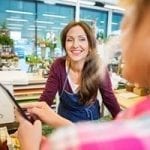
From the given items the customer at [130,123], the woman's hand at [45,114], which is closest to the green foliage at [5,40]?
the woman's hand at [45,114]

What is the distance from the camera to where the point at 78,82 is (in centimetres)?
184

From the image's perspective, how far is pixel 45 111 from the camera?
1.13m

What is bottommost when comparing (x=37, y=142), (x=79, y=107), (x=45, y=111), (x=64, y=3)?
(x=79, y=107)

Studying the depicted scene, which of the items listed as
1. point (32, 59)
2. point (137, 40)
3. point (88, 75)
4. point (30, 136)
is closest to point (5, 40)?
point (32, 59)

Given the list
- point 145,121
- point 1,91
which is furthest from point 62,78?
point 145,121

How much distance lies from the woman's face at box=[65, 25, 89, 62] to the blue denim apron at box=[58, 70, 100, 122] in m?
0.21

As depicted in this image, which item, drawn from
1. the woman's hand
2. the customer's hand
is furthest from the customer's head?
the woman's hand

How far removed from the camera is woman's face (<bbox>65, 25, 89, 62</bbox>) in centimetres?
185

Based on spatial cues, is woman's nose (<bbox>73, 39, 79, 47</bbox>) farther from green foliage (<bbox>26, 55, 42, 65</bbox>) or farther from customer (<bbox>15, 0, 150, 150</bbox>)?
green foliage (<bbox>26, 55, 42, 65</bbox>)

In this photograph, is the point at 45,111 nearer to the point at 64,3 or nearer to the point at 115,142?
the point at 115,142

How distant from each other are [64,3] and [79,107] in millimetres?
3327

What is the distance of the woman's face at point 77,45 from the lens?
6.06 feet

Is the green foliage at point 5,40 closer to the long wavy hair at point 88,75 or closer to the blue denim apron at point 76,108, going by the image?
the long wavy hair at point 88,75

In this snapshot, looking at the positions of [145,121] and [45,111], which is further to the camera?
[45,111]
